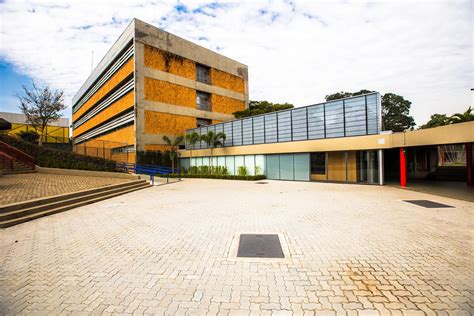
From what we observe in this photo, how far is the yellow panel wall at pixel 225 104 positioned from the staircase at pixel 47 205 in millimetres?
25882

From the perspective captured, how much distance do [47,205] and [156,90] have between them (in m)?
23.7

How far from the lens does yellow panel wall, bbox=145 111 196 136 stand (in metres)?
29.1

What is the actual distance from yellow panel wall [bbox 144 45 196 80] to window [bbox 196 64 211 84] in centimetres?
117

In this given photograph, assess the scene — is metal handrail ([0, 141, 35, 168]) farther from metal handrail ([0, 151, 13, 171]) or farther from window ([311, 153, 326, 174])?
window ([311, 153, 326, 174])

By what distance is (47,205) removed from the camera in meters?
8.77

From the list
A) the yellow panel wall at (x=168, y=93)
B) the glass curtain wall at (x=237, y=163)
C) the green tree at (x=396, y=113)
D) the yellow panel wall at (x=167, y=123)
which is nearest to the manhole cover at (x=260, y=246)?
the glass curtain wall at (x=237, y=163)

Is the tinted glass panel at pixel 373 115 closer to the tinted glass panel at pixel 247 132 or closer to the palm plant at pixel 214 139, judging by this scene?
the tinted glass panel at pixel 247 132

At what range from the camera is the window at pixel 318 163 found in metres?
19.5

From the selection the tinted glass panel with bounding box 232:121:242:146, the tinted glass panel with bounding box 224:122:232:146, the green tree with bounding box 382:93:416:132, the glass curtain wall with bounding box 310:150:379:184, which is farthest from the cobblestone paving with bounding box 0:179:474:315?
the green tree with bounding box 382:93:416:132

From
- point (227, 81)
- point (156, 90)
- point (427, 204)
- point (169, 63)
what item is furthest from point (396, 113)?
point (427, 204)

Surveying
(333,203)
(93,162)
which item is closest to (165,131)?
(93,162)

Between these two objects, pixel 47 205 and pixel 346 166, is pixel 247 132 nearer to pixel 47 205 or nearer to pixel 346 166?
pixel 346 166

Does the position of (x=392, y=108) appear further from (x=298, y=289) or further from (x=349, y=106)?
(x=298, y=289)

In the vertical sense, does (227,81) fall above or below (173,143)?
above
